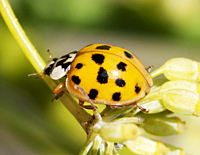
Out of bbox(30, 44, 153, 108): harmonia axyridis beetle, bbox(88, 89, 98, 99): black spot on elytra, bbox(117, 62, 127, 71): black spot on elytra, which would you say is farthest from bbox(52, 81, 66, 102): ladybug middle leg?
bbox(117, 62, 127, 71): black spot on elytra

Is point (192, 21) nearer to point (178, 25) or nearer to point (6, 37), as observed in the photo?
point (178, 25)

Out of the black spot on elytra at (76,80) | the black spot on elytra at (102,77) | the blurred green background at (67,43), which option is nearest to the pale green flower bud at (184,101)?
the black spot on elytra at (102,77)

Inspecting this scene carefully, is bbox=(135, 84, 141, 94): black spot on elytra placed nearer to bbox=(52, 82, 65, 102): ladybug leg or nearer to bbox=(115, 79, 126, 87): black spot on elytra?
bbox=(115, 79, 126, 87): black spot on elytra

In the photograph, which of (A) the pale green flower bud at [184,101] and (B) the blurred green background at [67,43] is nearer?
(A) the pale green flower bud at [184,101]

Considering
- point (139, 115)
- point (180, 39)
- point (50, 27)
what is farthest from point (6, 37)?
point (180, 39)

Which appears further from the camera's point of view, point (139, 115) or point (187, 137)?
point (187, 137)

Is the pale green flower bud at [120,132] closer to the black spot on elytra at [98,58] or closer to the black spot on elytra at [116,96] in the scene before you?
the black spot on elytra at [116,96]
